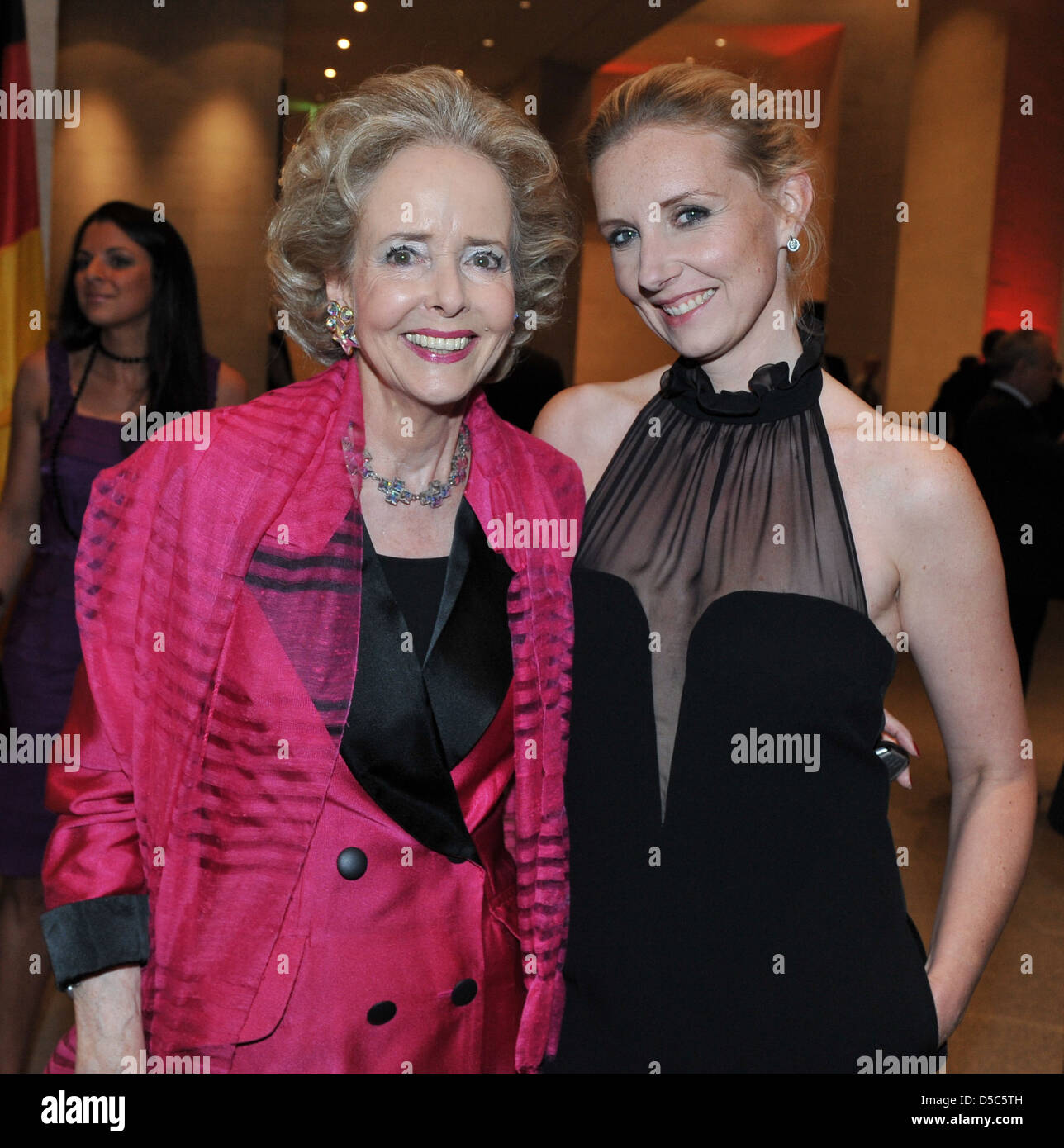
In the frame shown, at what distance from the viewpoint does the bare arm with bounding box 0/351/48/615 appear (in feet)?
9.89

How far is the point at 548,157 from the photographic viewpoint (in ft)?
5.58

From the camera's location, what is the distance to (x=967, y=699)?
164 centimetres

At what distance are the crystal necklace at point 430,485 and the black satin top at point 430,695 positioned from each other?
0.21 ft

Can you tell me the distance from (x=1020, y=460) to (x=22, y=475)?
12.0ft

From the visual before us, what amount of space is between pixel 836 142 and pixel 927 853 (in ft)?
12.2

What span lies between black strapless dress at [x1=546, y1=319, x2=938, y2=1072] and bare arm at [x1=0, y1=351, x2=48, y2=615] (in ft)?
6.45

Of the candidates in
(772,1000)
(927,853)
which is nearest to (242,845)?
(772,1000)

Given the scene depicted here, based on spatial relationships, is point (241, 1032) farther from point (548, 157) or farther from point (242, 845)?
point (548, 157)

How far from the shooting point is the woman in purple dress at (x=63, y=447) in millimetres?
2848

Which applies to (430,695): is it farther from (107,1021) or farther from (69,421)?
(69,421)

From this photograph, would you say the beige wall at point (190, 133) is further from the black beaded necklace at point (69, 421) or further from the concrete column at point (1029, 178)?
the concrete column at point (1029, 178)

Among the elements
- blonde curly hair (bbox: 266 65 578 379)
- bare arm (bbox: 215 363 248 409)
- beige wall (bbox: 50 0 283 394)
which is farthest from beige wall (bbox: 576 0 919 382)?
blonde curly hair (bbox: 266 65 578 379)

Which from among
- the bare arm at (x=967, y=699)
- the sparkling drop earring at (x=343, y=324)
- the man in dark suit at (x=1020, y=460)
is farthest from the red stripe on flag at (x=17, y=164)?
the man in dark suit at (x=1020, y=460)

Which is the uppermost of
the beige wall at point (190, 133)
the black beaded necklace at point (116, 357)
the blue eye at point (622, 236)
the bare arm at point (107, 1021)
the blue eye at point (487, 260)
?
the beige wall at point (190, 133)
